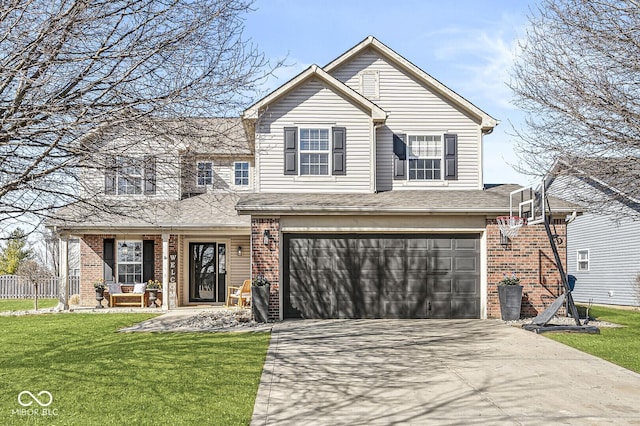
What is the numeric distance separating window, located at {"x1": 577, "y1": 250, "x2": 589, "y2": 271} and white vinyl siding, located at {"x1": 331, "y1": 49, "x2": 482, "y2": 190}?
12483mm

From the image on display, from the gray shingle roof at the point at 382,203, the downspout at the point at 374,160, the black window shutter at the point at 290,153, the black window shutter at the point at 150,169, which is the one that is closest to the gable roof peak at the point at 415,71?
the downspout at the point at 374,160

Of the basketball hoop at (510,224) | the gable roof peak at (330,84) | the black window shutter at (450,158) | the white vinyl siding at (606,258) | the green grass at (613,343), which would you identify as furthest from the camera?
the white vinyl siding at (606,258)

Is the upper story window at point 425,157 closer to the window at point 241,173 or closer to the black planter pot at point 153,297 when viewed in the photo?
the window at point 241,173

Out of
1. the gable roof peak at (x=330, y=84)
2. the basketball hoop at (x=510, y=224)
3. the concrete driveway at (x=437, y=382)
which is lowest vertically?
the concrete driveway at (x=437, y=382)

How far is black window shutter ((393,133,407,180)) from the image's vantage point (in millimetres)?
18000

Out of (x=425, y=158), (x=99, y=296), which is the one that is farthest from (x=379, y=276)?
(x=99, y=296)

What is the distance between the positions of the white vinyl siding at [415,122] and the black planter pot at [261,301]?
5.08 meters

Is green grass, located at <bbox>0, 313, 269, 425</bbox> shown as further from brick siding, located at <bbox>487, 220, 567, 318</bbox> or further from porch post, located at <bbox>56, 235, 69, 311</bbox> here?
brick siding, located at <bbox>487, 220, 567, 318</bbox>

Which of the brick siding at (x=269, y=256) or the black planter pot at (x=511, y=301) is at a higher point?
the brick siding at (x=269, y=256)

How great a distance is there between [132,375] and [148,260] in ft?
41.1

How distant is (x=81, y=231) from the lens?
19.5 metres

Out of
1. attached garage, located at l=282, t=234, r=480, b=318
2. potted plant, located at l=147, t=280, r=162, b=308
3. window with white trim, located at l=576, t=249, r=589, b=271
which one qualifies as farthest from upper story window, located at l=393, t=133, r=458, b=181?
window with white trim, located at l=576, t=249, r=589, b=271

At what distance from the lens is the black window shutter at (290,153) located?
1722 centimetres

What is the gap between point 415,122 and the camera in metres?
18.3
